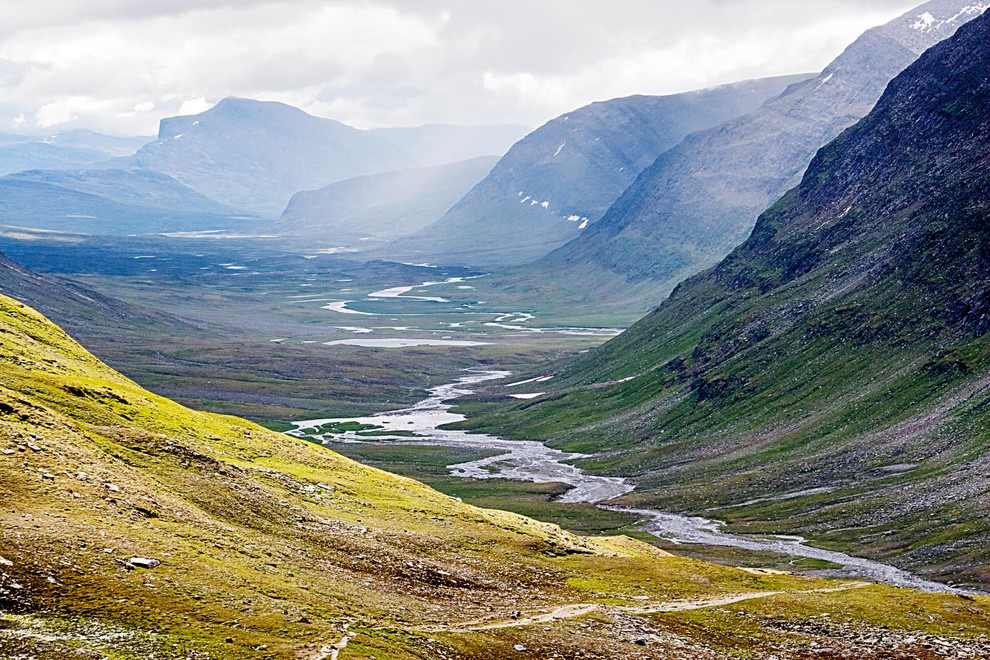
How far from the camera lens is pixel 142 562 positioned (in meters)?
52.7

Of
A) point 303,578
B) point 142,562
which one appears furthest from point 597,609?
point 142,562

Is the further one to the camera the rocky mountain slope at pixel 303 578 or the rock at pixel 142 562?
the rock at pixel 142 562

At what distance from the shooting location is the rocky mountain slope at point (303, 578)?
48.6 meters

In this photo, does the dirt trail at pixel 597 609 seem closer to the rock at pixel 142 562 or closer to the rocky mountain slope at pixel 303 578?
the rocky mountain slope at pixel 303 578

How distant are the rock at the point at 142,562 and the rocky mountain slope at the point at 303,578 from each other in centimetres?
10

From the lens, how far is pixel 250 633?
4884 cm

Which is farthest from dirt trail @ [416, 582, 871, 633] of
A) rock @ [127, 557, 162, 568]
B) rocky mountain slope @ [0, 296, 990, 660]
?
rock @ [127, 557, 162, 568]

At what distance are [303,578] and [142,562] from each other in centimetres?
1001

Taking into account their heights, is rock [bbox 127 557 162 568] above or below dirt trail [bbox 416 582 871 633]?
above

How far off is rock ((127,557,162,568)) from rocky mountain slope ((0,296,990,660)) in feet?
0.32

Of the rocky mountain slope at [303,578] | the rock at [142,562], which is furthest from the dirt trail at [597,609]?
the rock at [142,562]

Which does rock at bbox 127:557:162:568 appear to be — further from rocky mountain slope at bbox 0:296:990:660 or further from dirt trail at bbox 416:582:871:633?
dirt trail at bbox 416:582:871:633

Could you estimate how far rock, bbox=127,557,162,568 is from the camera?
52.6m

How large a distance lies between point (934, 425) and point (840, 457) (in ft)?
47.6
